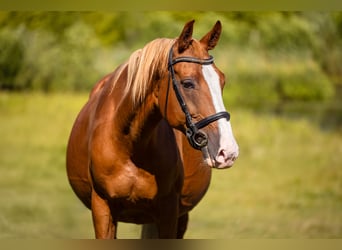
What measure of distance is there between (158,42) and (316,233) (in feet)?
15.8

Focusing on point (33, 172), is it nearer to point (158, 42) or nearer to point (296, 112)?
point (296, 112)

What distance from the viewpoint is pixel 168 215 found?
7.81ft

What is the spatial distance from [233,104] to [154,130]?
18.9 ft

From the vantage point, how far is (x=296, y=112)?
8133 millimetres

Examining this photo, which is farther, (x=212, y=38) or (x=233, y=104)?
(x=233, y=104)

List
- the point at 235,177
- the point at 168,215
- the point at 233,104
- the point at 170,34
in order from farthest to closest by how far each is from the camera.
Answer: the point at 233,104 → the point at 170,34 → the point at 235,177 → the point at 168,215

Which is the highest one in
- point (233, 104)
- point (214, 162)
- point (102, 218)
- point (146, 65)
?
point (233, 104)

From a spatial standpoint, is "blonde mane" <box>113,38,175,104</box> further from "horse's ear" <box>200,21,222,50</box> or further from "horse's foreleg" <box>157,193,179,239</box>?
"horse's foreleg" <box>157,193,179,239</box>

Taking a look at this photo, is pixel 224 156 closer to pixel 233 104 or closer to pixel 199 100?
pixel 199 100

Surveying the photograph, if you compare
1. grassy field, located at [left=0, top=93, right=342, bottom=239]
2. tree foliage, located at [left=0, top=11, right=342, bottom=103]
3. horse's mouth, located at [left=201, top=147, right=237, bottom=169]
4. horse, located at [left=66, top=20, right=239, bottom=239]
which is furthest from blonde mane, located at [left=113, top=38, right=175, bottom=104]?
tree foliage, located at [left=0, top=11, right=342, bottom=103]

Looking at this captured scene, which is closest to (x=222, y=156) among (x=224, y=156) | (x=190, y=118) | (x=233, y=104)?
(x=224, y=156)

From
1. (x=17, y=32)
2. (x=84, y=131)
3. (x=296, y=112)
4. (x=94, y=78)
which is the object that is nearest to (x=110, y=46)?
(x=94, y=78)

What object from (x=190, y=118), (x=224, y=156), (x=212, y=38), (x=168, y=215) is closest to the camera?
(x=224, y=156)

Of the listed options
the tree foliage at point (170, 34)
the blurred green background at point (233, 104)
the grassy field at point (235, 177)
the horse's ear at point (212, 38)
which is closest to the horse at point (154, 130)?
the horse's ear at point (212, 38)
